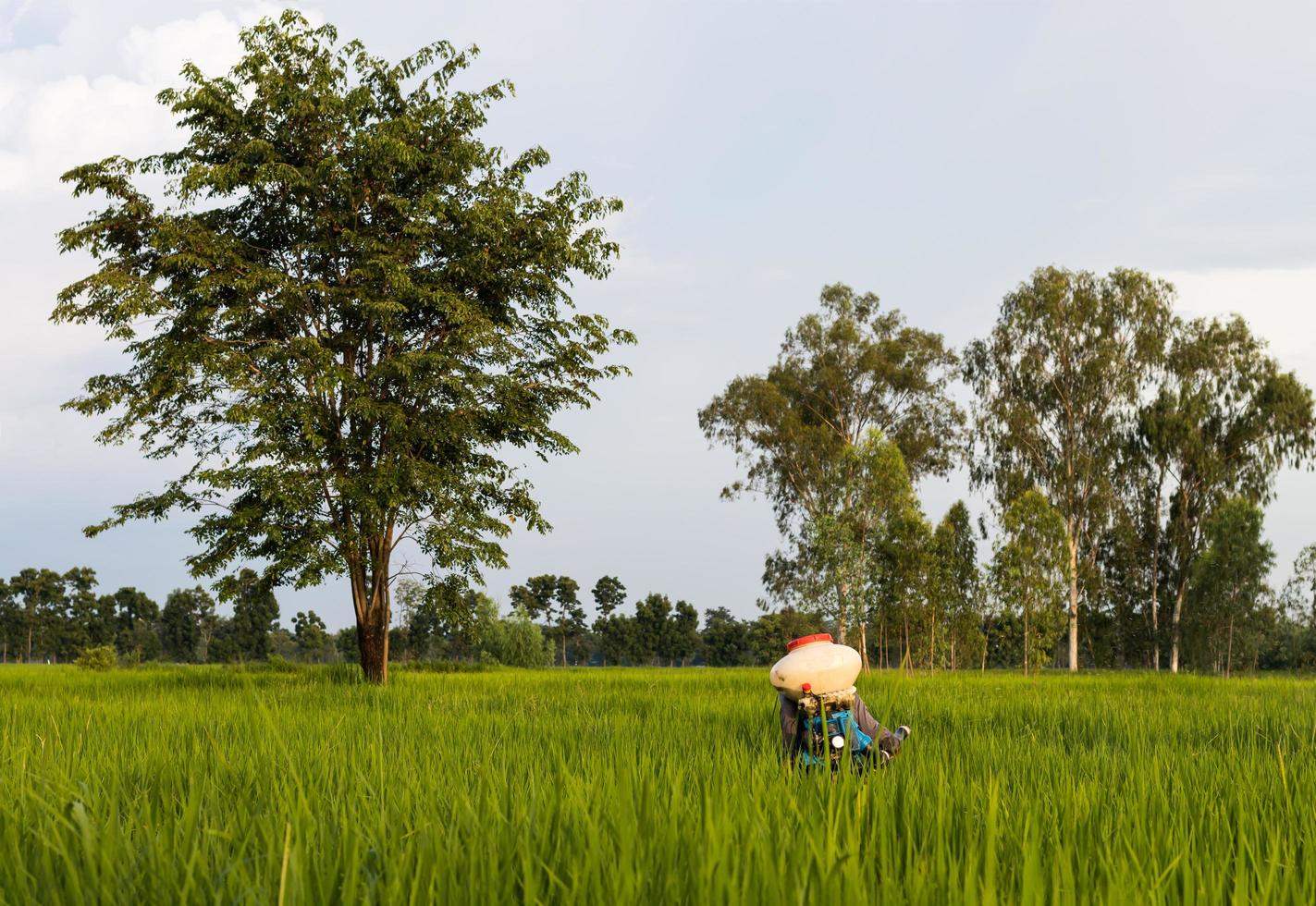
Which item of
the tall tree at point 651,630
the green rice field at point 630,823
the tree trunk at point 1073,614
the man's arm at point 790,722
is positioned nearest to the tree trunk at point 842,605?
the tree trunk at point 1073,614

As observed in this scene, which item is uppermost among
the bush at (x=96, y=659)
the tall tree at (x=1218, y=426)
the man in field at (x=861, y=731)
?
the tall tree at (x=1218, y=426)

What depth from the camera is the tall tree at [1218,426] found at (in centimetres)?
3819

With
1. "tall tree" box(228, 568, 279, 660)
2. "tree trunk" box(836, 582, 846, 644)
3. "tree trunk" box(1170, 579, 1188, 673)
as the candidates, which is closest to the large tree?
"tree trunk" box(836, 582, 846, 644)

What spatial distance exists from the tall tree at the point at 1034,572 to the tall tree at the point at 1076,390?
740 cm

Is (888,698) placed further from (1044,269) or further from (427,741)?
(1044,269)

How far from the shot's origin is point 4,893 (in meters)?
1.98

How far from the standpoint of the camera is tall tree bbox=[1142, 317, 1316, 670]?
38188mm

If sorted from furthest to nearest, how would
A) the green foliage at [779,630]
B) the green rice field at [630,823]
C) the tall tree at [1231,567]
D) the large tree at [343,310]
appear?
the green foliage at [779,630], the tall tree at [1231,567], the large tree at [343,310], the green rice field at [630,823]

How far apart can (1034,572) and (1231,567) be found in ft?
50.1

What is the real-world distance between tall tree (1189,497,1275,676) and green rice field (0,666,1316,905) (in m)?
36.5

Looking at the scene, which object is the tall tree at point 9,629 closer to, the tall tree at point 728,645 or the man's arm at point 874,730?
the tall tree at point 728,645

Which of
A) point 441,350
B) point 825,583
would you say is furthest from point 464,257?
point 825,583

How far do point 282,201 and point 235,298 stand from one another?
7.61 ft

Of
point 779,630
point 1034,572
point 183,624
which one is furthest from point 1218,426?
point 183,624
